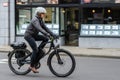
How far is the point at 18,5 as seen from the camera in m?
21.7

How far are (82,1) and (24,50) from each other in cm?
972

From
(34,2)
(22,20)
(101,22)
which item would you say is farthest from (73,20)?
(22,20)

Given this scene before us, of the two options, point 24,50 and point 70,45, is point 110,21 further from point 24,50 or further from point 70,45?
point 24,50

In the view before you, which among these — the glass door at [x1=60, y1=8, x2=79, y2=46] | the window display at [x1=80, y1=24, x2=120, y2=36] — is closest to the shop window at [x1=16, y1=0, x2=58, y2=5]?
the glass door at [x1=60, y1=8, x2=79, y2=46]

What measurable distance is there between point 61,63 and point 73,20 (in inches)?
410

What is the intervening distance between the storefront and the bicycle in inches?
360

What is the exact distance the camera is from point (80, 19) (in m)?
20.8

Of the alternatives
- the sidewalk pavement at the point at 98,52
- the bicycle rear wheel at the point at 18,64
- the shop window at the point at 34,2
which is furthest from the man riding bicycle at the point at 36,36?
the shop window at the point at 34,2

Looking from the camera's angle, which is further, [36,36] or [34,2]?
[34,2]

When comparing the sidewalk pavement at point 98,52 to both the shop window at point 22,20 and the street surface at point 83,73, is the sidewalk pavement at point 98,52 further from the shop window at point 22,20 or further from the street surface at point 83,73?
the street surface at point 83,73

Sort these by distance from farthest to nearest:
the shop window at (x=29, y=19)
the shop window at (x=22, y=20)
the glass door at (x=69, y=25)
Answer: the shop window at (x=22, y=20), the shop window at (x=29, y=19), the glass door at (x=69, y=25)

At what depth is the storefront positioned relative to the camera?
20.2 m

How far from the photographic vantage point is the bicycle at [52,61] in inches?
426

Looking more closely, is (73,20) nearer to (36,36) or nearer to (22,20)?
(22,20)
